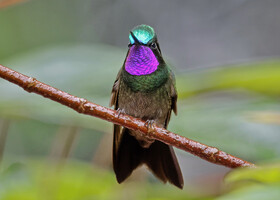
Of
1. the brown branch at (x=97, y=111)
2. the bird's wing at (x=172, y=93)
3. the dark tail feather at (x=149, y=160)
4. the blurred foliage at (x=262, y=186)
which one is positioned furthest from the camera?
the bird's wing at (x=172, y=93)

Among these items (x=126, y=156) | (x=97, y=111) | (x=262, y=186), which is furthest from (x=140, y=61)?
(x=262, y=186)

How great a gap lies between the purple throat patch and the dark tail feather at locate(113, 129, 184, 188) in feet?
1.27

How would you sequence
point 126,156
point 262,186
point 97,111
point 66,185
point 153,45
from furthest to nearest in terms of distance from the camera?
point 66,185 < point 126,156 < point 153,45 < point 97,111 < point 262,186

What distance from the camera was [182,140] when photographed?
1.61 metres

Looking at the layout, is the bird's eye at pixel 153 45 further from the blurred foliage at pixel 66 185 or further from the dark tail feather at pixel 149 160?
the blurred foliage at pixel 66 185

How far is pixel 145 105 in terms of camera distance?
261 cm

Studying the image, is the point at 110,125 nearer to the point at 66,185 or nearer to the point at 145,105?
the point at 145,105

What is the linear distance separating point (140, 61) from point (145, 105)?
39 centimetres

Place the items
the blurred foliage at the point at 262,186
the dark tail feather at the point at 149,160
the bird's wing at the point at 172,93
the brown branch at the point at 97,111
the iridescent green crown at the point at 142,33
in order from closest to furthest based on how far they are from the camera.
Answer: the blurred foliage at the point at 262,186
the brown branch at the point at 97,111
the iridescent green crown at the point at 142,33
the dark tail feather at the point at 149,160
the bird's wing at the point at 172,93

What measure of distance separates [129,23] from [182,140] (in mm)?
6058

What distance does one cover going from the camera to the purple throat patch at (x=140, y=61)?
217cm

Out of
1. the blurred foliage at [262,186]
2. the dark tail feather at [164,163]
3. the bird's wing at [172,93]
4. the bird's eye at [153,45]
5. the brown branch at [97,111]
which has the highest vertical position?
the bird's wing at [172,93]

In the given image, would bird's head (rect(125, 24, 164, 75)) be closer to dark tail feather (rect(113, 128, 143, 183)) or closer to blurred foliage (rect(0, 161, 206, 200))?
dark tail feather (rect(113, 128, 143, 183))

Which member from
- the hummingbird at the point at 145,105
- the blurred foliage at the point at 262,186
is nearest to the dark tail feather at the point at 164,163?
the hummingbird at the point at 145,105
